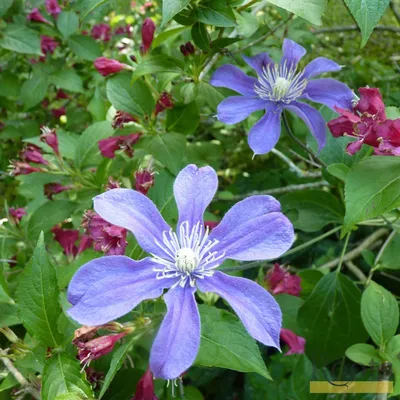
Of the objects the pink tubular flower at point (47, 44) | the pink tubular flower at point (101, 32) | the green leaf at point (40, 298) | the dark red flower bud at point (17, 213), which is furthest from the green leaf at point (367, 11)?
the pink tubular flower at point (101, 32)

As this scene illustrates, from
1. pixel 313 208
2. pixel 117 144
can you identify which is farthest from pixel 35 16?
pixel 313 208

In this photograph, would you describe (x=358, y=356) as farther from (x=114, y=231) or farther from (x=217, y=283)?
(x=114, y=231)

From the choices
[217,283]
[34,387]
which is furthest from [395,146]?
[34,387]

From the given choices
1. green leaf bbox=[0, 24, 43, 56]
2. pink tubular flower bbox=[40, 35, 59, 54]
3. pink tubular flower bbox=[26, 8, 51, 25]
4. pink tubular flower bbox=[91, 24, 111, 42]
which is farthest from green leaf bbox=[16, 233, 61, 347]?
pink tubular flower bbox=[91, 24, 111, 42]

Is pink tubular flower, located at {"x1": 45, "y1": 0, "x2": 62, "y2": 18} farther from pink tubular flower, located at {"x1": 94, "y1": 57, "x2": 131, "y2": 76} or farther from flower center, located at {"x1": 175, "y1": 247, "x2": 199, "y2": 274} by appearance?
flower center, located at {"x1": 175, "y1": 247, "x2": 199, "y2": 274}

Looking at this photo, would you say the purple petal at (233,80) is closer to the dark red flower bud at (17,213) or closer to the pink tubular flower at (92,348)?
the pink tubular flower at (92,348)

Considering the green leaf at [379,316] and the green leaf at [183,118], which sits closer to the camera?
the green leaf at [379,316]
